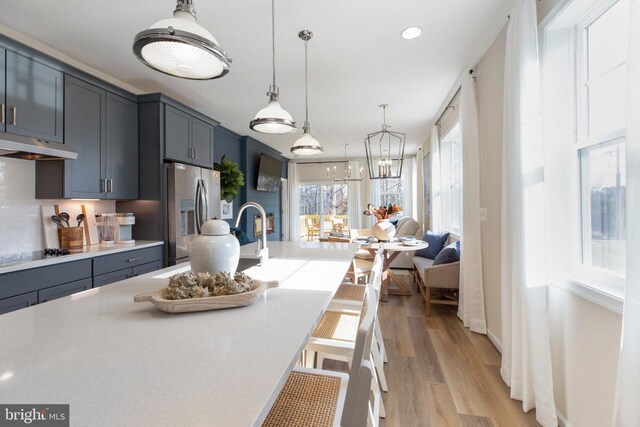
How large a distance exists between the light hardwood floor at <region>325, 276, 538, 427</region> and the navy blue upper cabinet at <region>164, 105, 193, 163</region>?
9.82 feet

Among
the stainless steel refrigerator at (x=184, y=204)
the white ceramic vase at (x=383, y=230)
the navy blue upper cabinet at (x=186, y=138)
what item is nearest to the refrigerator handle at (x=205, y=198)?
the stainless steel refrigerator at (x=184, y=204)

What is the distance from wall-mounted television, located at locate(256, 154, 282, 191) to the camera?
21.2 feet

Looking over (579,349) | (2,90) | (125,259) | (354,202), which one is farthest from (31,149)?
(354,202)

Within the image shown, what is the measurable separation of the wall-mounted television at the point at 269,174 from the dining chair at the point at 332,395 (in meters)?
5.56

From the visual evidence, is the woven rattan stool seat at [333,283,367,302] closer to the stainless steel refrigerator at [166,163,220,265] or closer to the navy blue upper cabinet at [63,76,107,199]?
the stainless steel refrigerator at [166,163,220,265]

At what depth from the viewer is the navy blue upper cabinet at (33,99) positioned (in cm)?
222

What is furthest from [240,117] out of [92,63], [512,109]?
[512,109]

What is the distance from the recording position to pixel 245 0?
203 cm

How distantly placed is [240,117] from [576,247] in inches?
170

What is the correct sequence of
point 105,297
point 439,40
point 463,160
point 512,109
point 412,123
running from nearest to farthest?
1. point 105,297
2. point 512,109
3. point 439,40
4. point 463,160
5. point 412,123

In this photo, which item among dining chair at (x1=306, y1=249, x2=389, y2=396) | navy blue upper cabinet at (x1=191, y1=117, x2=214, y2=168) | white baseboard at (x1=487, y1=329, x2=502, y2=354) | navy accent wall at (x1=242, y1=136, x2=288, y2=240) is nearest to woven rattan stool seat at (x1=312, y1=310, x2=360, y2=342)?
dining chair at (x1=306, y1=249, x2=389, y2=396)

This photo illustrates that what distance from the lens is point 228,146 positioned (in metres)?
5.50

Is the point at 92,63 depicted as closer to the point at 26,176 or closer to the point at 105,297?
the point at 26,176

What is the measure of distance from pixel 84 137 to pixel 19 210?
788 millimetres
